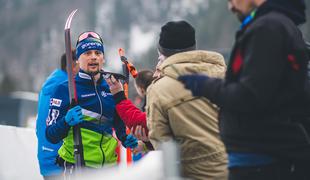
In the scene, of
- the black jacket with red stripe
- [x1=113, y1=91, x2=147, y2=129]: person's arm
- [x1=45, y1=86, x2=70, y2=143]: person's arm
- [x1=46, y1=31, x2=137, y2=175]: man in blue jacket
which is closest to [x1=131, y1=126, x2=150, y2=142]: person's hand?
[x1=113, y1=91, x2=147, y2=129]: person's arm

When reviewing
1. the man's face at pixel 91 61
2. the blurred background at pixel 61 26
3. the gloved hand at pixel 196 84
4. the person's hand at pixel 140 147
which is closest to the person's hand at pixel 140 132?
the person's hand at pixel 140 147

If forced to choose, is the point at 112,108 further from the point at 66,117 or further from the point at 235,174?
the point at 235,174

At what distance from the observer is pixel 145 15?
70.2 meters

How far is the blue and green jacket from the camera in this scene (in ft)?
25.5

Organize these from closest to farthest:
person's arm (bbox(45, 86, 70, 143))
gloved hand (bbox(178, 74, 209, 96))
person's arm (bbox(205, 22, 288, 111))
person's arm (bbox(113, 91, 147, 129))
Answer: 1. person's arm (bbox(205, 22, 288, 111))
2. gloved hand (bbox(178, 74, 209, 96))
3. person's arm (bbox(113, 91, 147, 129))
4. person's arm (bbox(45, 86, 70, 143))

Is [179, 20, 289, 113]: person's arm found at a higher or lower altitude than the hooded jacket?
higher

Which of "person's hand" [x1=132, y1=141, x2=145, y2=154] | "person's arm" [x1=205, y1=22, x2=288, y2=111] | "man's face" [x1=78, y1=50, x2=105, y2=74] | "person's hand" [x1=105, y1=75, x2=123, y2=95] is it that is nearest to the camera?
"person's arm" [x1=205, y1=22, x2=288, y2=111]

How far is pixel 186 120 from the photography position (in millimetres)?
6086

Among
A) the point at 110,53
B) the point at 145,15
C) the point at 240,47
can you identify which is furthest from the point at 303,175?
the point at 145,15

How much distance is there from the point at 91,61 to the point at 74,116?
57 centimetres

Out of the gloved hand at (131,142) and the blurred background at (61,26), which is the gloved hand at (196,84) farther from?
the blurred background at (61,26)

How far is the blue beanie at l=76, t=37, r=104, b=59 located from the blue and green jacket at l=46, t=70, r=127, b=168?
0.18 m

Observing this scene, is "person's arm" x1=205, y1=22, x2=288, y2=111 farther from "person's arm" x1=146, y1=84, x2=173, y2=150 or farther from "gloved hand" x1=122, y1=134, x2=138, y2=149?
"gloved hand" x1=122, y1=134, x2=138, y2=149

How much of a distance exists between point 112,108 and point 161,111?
1.80 meters
